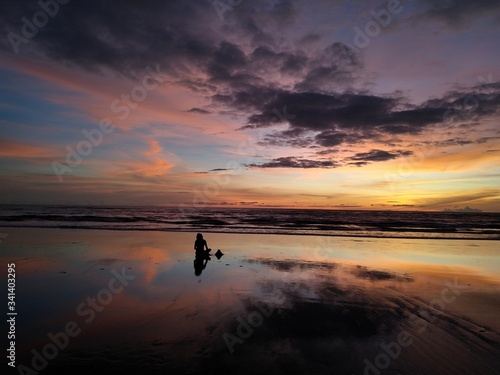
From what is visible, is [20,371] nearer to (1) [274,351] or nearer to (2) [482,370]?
(1) [274,351]

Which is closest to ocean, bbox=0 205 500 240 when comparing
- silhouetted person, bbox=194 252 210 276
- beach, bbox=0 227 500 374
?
silhouetted person, bbox=194 252 210 276

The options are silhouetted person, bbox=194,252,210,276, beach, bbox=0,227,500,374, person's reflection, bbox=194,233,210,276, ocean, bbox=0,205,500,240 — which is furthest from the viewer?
ocean, bbox=0,205,500,240

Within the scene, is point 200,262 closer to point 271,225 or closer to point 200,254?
point 200,254

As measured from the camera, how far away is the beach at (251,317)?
20.9ft

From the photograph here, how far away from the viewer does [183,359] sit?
6.29 m

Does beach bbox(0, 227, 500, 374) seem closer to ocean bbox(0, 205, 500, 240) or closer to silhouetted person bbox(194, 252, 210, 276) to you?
silhouetted person bbox(194, 252, 210, 276)

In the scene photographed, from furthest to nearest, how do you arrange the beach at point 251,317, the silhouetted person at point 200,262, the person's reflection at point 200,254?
1. the person's reflection at point 200,254
2. the silhouetted person at point 200,262
3. the beach at point 251,317

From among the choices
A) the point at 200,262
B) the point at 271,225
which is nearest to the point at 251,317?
the point at 200,262

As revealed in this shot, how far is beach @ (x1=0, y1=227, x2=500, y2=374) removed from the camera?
637 cm

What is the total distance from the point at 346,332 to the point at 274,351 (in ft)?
7.52

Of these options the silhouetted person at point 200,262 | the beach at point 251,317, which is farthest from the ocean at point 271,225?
the beach at point 251,317

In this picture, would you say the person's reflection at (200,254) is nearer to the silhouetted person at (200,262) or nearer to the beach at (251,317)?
the silhouetted person at (200,262)

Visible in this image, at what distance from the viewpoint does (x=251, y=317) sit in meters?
8.83

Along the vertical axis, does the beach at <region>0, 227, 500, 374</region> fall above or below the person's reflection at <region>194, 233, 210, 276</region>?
below
